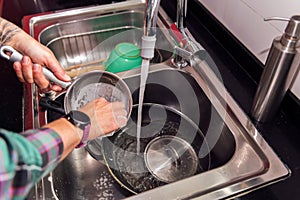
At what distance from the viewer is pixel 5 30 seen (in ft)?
2.59

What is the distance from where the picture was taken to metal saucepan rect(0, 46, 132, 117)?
0.74 m

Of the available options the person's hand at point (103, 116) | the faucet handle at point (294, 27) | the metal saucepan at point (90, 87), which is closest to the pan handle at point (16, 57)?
the metal saucepan at point (90, 87)

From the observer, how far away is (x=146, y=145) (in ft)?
2.90

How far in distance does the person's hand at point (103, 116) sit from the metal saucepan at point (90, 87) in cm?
5

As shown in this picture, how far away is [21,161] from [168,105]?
25.2 inches

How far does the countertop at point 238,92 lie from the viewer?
0.67 m

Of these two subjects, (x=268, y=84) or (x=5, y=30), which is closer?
(x=268, y=84)

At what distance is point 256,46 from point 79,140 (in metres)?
0.59

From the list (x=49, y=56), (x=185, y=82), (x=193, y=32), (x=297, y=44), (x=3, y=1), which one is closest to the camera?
(x=297, y=44)

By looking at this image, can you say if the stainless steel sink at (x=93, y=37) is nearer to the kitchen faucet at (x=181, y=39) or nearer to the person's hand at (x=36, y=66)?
the kitchen faucet at (x=181, y=39)

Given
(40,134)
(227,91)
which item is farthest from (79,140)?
(227,91)

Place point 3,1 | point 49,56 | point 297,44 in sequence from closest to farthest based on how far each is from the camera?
point 297,44, point 49,56, point 3,1

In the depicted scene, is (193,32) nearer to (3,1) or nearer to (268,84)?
(268,84)

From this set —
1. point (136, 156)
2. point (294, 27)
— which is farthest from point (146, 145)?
point (294, 27)
